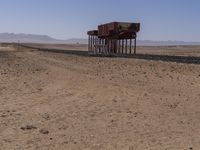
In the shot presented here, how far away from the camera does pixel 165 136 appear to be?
9016 millimetres

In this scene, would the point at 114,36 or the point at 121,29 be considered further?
the point at 114,36

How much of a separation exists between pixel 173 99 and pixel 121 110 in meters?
2.14

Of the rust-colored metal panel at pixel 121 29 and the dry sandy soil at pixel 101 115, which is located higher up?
the rust-colored metal panel at pixel 121 29

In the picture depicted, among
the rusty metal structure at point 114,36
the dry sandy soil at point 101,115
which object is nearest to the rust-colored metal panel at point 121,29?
the rusty metal structure at point 114,36

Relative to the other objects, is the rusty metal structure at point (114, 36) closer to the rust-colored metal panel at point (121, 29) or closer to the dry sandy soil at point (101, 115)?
the rust-colored metal panel at point (121, 29)

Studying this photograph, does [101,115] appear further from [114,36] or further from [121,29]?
[114,36]

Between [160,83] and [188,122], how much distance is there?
7.27m

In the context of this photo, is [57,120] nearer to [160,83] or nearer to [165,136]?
[165,136]

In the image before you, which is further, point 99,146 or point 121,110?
point 121,110

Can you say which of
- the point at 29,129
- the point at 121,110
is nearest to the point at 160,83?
the point at 121,110

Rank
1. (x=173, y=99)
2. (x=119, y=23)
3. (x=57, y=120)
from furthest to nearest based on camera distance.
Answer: (x=119, y=23)
(x=173, y=99)
(x=57, y=120)

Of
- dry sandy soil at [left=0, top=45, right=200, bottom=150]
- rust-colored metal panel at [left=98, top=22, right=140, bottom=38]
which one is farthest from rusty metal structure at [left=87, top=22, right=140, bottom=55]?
dry sandy soil at [left=0, top=45, right=200, bottom=150]

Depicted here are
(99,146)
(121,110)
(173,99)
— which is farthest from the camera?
(173,99)

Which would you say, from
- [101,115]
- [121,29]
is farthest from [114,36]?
[101,115]
